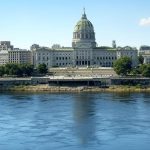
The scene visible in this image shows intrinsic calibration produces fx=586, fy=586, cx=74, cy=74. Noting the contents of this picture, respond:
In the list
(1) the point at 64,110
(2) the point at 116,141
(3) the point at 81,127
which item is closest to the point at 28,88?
(1) the point at 64,110

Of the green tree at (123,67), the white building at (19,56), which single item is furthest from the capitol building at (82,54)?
the green tree at (123,67)

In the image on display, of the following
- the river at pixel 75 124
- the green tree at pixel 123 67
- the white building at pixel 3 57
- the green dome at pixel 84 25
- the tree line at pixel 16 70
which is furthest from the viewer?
the white building at pixel 3 57

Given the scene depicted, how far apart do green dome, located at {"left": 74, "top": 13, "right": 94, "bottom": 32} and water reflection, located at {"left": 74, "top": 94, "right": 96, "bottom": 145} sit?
55.6 metres

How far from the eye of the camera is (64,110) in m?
45.2

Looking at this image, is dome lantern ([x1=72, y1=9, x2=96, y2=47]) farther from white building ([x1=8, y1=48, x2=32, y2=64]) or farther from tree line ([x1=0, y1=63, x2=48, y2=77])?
tree line ([x1=0, y1=63, x2=48, y2=77])

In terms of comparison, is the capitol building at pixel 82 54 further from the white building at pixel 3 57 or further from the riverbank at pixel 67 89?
the riverbank at pixel 67 89

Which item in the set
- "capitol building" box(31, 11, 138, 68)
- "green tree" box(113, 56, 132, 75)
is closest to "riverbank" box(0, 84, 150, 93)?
"green tree" box(113, 56, 132, 75)

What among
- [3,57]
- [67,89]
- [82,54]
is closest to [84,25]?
[82,54]

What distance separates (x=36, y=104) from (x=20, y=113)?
23.5 ft

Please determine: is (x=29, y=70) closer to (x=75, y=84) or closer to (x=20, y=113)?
(x=75, y=84)

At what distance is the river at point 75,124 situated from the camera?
3145 centimetres

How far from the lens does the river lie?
103 ft

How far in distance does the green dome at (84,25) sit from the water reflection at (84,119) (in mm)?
55600

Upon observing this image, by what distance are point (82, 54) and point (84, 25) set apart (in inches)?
223
